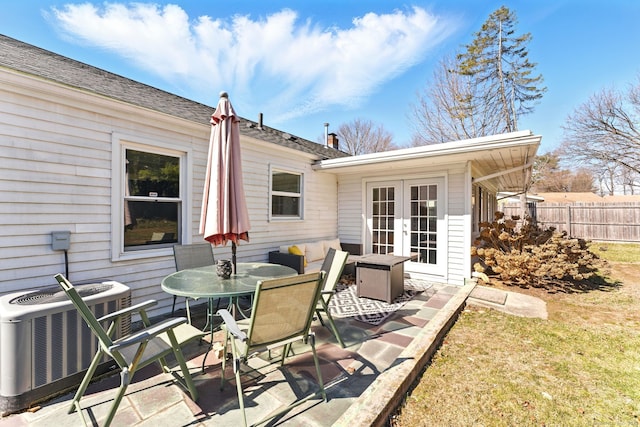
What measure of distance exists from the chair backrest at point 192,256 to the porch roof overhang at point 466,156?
12.5 ft

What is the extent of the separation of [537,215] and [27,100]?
19.3 metres

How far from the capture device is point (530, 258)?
5.66 meters

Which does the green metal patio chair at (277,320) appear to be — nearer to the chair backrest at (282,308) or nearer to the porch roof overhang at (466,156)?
the chair backrest at (282,308)

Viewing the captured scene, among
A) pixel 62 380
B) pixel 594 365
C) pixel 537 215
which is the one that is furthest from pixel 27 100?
pixel 537 215

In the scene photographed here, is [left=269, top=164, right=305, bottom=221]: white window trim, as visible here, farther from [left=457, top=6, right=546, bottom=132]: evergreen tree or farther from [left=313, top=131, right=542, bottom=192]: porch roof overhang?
[left=457, top=6, right=546, bottom=132]: evergreen tree

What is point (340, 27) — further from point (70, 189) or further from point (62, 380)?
point (62, 380)

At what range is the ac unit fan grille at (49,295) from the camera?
2.34 meters

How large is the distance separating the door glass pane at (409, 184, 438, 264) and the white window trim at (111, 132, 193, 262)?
5.00 m

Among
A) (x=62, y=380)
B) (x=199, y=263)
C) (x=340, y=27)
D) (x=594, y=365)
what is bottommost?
(x=594, y=365)

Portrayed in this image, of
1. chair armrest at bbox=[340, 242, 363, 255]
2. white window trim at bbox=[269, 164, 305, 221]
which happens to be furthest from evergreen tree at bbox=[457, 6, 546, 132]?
white window trim at bbox=[269, 164, 305, 221]

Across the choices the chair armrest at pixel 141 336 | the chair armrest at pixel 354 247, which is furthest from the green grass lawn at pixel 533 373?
the chair armrest at pixel 354 247

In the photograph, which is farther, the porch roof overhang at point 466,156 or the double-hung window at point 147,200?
the porch roof overhang at point 466,156

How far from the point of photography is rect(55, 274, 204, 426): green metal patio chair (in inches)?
68.2

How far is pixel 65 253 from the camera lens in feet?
10.9
